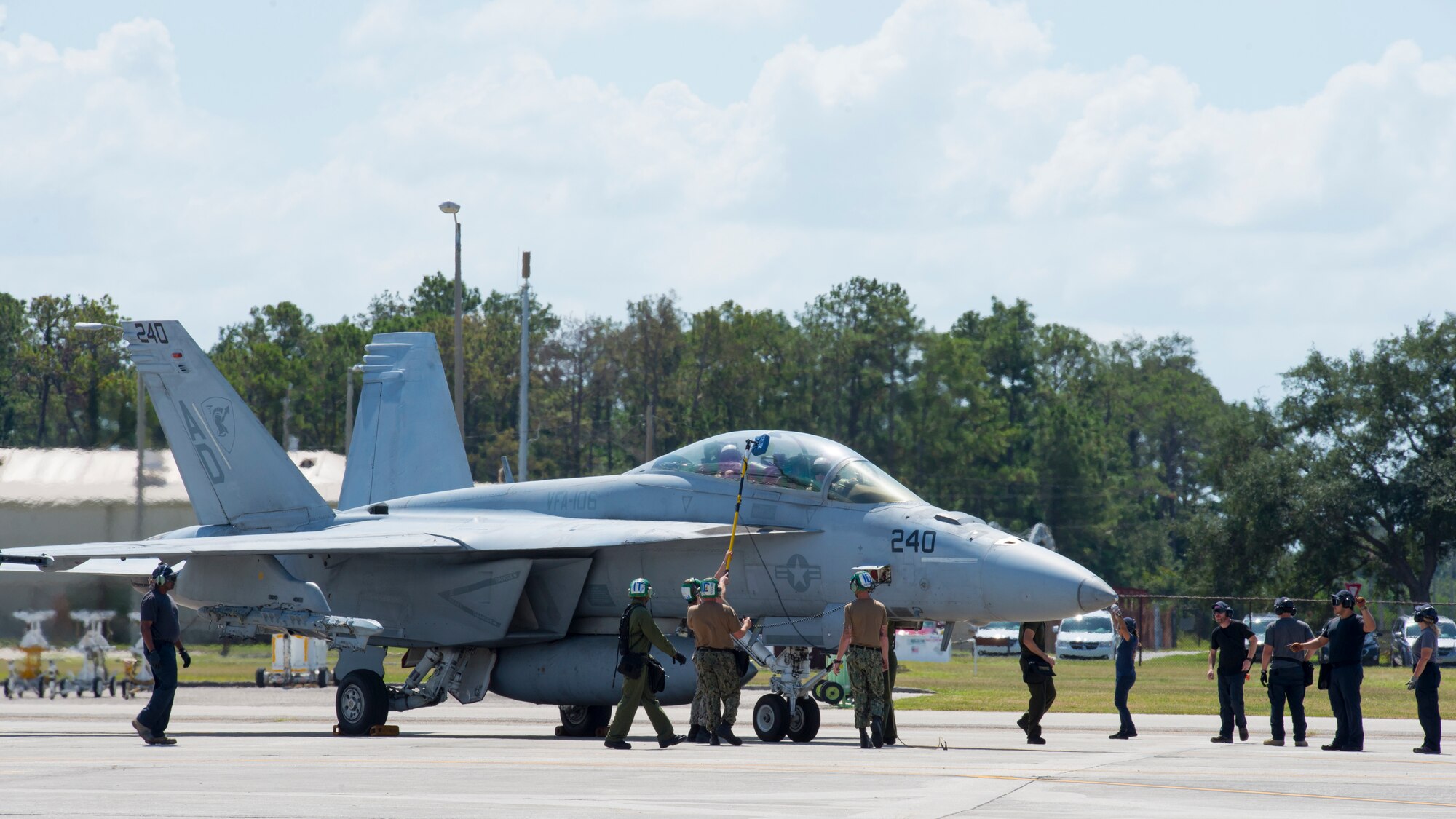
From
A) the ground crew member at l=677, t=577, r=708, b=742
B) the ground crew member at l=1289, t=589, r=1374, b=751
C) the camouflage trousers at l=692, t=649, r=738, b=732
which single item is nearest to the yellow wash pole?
the ground crew member at l=677, t=577, r=708, b=742

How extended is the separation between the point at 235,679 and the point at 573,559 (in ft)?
57.2

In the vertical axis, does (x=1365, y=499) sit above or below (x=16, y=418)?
below

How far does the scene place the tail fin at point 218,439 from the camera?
816 inches

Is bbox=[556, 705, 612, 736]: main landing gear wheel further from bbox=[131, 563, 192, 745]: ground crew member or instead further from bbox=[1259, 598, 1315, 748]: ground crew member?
bbox=[1259, 598, 1315, 748]: ground crew member

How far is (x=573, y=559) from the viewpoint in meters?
18.0

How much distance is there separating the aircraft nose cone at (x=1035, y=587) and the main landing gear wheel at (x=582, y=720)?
16.6 feet

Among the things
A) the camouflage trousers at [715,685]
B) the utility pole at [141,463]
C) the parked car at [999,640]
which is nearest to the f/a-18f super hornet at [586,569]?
the camouflage trousers at [715,685]

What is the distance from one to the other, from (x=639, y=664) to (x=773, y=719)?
158 cm

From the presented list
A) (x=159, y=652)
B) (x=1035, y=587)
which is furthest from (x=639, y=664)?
(x=159, y=652)

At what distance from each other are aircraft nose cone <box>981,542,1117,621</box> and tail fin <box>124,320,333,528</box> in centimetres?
910

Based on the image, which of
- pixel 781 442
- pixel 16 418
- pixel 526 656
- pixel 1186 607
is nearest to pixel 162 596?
pixel 526 656

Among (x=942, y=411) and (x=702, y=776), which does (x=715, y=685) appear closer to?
(x=702, y=776)

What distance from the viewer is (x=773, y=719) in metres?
15.9

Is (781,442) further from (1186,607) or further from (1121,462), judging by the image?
(1121,462)
